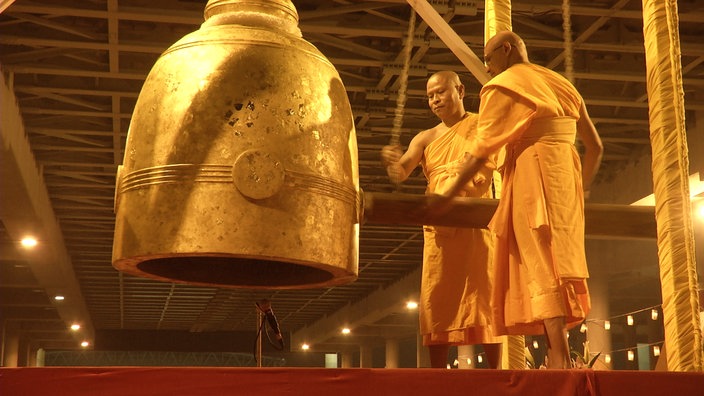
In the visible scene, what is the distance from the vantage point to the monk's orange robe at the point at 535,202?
9.87ft

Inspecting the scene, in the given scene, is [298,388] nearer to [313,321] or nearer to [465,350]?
[465,350]

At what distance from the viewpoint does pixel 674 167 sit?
9.98 ft

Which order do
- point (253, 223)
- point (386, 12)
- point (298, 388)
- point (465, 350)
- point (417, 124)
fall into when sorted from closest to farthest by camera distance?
1. point (298, 388)
2. point (253, 223)
3. point (386, 12)
4. point (417, 124)
5. point (465, 350)

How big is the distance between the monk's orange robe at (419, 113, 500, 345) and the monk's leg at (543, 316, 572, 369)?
72cm

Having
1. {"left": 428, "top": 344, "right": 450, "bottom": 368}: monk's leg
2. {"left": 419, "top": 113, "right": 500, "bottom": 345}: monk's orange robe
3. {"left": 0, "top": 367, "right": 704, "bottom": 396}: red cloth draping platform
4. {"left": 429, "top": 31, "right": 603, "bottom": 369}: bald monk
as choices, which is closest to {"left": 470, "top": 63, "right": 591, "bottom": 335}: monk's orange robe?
{"left": 429, "top": 31, "right": 603, "bottom": 369}: bald monk

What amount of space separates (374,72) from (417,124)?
1.70 meters

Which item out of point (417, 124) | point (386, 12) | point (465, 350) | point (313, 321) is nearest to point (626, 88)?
point (417, 124)

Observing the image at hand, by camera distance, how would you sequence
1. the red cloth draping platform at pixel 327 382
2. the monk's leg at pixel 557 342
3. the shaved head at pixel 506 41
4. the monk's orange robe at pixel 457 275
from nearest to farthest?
1. the red cloth draping platform at pixel 327 382
2. the monk's leg at pixel 557 342
3. the shaved head at pixel 506 41
4. the monk's orange robe at pixel 457 275

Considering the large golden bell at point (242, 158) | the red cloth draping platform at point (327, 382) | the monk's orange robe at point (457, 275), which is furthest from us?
the monk's orange robe at point (457, 275)

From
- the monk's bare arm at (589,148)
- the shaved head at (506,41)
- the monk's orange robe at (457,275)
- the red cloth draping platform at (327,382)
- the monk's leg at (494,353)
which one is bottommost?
the red cloth draping platform at (327,382)

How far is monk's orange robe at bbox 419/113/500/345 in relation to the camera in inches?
146

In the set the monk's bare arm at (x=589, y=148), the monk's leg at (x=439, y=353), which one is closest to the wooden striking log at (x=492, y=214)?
the monk's bare arm at (x=589, y=148)

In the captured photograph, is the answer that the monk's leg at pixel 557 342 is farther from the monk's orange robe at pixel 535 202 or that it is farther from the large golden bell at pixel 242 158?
the large golden bell at pixel 242 158

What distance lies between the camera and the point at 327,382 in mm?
2115
